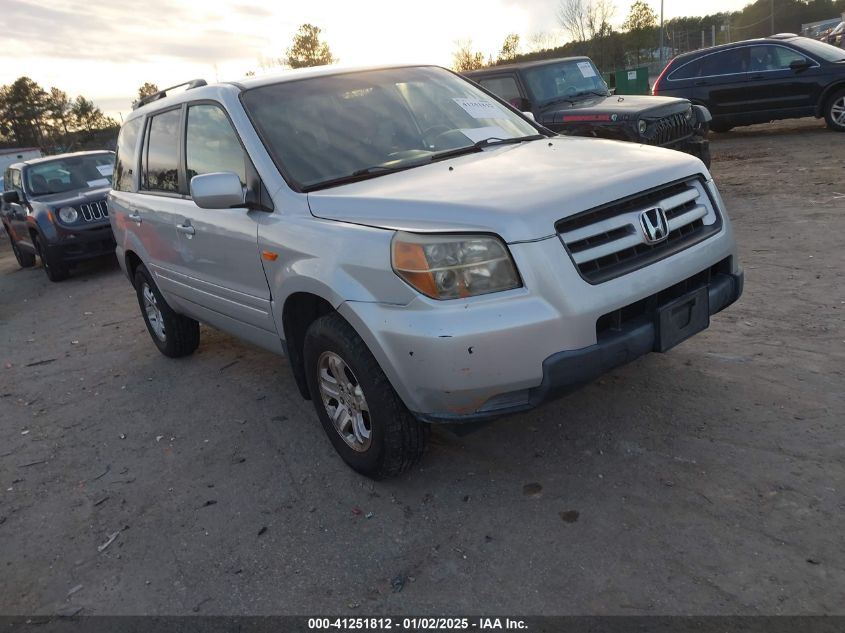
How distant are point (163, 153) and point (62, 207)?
6478 millimetres

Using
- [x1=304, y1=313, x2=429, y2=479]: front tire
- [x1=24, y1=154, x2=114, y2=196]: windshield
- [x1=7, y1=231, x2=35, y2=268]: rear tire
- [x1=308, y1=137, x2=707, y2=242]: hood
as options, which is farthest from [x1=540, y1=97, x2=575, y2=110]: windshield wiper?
[x1=7, y1=231, x2=35, y2=268]: rear tire

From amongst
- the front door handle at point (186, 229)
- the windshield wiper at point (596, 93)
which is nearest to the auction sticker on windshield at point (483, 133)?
the front door handle at point (186, 229)

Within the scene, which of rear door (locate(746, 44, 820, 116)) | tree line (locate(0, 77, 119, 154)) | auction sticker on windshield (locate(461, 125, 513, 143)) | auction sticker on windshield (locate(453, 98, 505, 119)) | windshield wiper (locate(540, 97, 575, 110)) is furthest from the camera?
tree line (locate(0, 77, 119, 154))

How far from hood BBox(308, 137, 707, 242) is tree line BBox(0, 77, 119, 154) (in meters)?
64.1

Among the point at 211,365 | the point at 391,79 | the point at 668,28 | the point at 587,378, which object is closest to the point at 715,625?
the point at 587,378

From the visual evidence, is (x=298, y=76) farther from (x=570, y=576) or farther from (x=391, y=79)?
(x=570, y=576)

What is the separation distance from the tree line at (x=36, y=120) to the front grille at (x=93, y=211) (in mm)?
55762

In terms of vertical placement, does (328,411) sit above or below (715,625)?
above

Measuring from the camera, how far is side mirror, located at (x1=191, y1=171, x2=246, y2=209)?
3246mm

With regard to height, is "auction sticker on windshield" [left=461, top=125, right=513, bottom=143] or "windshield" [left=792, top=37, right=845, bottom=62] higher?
"auction sticker on windshield" [left=461, top=125, right=513, bottom=143]

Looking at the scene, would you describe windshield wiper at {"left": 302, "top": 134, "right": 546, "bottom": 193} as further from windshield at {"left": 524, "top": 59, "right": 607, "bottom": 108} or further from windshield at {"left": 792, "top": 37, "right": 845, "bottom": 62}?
windshield at {"left": 792, "top": 37, "right": 845, "bottom": 62}

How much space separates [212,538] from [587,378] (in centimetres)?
177

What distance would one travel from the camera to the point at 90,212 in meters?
10.1

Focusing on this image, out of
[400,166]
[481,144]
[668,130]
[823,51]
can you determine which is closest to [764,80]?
[823,51]
